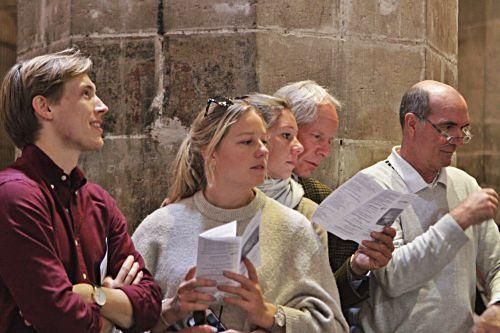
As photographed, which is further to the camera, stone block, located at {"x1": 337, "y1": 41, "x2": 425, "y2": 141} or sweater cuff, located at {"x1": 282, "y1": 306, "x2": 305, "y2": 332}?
stone block, located at {"x1": 337, "y1": 41, "x2": 425, "y2": 141}

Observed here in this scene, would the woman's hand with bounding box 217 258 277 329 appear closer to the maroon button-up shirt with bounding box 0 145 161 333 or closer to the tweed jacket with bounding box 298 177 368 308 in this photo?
the maroon button-up shirt with bounding box 0 145 161 333

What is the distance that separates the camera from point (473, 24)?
718 centimetres

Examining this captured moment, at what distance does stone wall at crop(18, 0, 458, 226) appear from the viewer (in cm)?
439

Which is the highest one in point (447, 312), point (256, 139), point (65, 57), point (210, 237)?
point (65, 57)

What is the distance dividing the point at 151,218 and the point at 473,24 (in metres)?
4.70

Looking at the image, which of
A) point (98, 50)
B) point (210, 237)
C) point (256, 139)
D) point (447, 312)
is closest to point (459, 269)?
point (447, 312)

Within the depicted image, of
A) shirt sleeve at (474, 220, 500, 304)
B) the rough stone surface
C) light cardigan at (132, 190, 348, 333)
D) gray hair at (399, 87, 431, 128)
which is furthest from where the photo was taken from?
the rough stone surface

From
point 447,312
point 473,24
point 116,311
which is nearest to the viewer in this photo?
point 116,311

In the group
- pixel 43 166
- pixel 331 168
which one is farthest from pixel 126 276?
pixel 331 168

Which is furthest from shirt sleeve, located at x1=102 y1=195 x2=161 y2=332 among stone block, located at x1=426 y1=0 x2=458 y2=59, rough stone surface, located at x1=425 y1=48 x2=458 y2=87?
stone block, located at x1=426 y1=0 x2=458 y2=59

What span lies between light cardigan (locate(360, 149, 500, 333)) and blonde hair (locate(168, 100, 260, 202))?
0.57 meters

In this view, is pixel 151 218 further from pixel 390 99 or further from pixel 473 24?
pixel 473 24

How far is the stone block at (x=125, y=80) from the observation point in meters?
4.47

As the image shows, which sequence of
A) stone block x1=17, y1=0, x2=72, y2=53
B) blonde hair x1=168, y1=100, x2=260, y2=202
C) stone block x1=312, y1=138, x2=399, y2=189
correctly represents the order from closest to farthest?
blonde hair x1=168, y1=100, x2=260, y2=202, stone block x1=312, y1=138, x2=399, y2=189, stone block x1=17, y1=0, x2=72, y2=53
